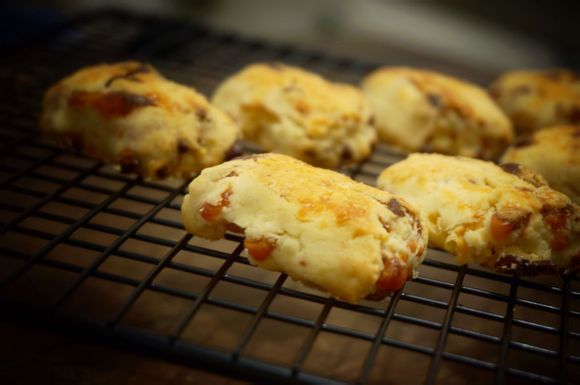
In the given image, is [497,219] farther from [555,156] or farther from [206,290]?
[206,290]

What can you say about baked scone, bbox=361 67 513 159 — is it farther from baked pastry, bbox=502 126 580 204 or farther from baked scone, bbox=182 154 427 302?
baked scone, bbox=182 154 427 302

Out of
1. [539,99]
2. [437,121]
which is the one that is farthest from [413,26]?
[437,121]

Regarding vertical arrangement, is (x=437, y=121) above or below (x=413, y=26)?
above

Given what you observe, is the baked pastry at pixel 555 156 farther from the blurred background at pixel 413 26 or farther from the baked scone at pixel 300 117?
the blurred background at pixel 413 26

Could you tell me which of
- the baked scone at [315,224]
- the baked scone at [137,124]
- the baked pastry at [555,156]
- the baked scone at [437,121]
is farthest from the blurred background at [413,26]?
the baked scone at [315,224]

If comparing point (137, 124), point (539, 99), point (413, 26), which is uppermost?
point (137, 124)

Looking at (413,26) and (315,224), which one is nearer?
(315,224)
